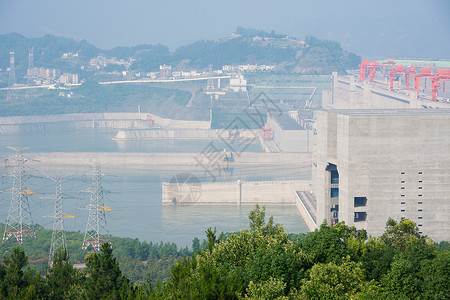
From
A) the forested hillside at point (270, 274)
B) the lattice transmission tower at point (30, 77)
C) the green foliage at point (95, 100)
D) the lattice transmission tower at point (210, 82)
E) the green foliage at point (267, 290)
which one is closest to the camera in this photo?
the green foliage at point (267, 290)

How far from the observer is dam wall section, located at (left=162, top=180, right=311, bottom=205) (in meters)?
24.7

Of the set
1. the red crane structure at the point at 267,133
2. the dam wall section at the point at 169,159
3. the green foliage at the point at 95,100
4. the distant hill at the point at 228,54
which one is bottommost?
the dam wall section at the point at 169,159

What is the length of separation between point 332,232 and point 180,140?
125 feet

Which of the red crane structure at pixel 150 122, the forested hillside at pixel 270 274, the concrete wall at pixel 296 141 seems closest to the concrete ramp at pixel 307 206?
the forested hillside at pixel 270 274

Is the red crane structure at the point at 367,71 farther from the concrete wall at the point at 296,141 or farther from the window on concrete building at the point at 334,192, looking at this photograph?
the window on concrete building at the point at 334,192

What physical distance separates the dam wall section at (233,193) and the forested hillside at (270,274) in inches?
563

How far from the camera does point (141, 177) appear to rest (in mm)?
31188

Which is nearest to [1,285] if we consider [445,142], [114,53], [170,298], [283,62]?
[170,298]

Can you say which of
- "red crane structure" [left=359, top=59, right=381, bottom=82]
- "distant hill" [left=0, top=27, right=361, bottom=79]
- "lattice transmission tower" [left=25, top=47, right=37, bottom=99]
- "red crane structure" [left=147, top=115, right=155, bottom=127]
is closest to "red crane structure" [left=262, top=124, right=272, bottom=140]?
"red crane structure" [left=147, top=115, right=155, bottom=127]

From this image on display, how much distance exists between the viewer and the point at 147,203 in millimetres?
24875

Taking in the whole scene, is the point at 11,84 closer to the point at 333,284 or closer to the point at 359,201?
the point at 359,201

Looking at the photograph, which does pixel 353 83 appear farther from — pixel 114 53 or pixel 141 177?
pixel 114 53

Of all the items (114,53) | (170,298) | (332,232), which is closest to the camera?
(170,298)

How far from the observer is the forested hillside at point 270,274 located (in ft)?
22.4
